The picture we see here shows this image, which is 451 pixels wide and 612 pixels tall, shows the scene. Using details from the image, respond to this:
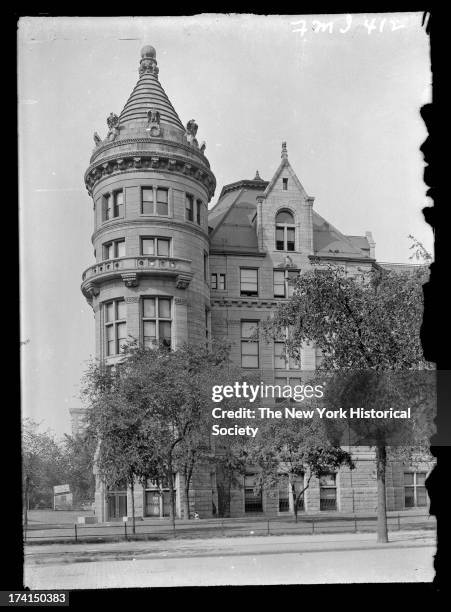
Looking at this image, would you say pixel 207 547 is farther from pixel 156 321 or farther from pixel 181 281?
pixel 181 281

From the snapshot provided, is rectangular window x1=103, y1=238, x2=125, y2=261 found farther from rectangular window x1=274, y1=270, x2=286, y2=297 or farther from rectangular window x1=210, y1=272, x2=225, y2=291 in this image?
rectangular window x1=274, y1=270, x2=286, y2=297

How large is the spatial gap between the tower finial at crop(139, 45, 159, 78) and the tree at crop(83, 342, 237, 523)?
189 inches

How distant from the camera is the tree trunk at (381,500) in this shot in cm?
1529

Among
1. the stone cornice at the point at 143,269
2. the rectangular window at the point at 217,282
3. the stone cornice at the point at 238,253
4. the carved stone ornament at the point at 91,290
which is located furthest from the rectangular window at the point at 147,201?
the carved stone ornament at the point at 91,290

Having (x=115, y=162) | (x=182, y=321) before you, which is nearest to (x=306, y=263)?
(x=182, y=321)

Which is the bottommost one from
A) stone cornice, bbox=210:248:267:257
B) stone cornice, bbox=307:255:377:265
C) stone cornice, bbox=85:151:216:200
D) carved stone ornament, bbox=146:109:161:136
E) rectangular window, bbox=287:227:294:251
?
stone cornice, bbox=307:255:377:265

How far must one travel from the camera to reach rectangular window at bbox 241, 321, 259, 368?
15.5 metres

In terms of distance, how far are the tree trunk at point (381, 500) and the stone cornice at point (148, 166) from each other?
5.79 metres

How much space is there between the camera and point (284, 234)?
56.0ft

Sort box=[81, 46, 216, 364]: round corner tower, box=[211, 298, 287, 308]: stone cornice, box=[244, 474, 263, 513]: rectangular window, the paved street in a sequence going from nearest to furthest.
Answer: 1. the paved street
2. box=[81, 46, 216, 364]: round corner tower
3. box=[244, 474, 263, 513]: rectangular window
4. box=[211, 298, 287, 308]: stone cornice

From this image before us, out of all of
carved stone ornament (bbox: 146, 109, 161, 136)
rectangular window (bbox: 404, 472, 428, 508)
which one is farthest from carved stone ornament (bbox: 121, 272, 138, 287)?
rectangular window (bbox: 404, 472, 428, 508)

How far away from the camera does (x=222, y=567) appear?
13.4 metres

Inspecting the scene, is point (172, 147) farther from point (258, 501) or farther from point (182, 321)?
point (258, 501)
